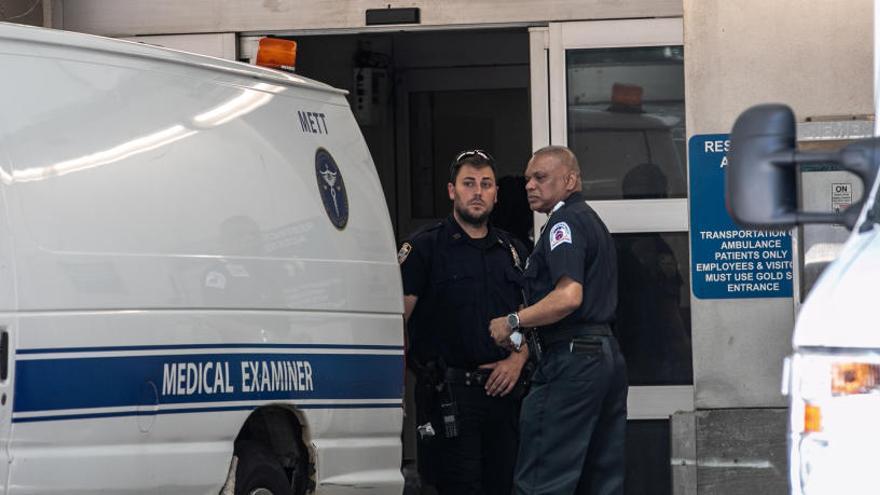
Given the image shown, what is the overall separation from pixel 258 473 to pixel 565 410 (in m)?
1.80

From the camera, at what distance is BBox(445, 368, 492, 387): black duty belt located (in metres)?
8.23

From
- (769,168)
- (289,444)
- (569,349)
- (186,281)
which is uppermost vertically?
(769,168)

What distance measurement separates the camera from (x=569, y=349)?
25.5 ft

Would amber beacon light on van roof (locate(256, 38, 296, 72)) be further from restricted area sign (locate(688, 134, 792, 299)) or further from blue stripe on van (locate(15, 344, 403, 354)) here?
restricted area sign (locate(688, 134, 792, 299))

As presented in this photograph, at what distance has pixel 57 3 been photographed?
9.70m

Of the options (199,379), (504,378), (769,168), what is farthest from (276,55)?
(769,168)

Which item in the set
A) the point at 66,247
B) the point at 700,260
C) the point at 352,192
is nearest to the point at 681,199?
the point at 700,260

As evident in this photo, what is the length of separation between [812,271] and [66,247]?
152 inches

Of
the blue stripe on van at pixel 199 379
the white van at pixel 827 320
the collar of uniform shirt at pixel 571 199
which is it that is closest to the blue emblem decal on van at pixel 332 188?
the blue stripe on van at pixel 199 379

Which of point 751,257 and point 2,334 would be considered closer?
point 2,334

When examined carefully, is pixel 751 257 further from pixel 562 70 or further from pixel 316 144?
pixel 316 144

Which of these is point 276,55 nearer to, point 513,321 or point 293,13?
point 513,321

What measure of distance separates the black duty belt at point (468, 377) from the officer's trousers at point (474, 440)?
2 cm

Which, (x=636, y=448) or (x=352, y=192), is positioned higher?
(x=352, y=192)
